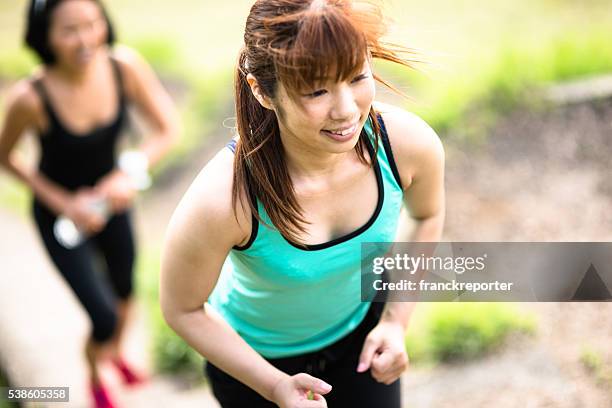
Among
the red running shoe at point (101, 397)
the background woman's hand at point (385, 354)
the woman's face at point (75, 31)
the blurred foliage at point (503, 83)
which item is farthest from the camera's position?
the blurred foliage at point (503, 83)

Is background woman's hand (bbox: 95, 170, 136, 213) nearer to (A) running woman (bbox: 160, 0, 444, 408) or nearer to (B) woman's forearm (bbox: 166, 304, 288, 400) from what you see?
(A) running woman (bbox: 160, 0, 444, 408)

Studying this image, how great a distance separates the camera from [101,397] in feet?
11.8

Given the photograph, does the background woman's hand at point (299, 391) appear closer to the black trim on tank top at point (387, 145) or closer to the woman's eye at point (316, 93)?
the black trim on tank top at point (387, 145)

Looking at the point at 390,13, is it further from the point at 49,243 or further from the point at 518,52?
the point at 518,52

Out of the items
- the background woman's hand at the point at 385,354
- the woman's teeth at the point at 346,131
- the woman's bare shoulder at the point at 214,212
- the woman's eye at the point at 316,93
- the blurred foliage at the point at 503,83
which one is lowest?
the blurred foliage at the point at 503,83

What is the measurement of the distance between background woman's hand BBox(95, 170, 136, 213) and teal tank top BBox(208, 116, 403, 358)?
1257mm

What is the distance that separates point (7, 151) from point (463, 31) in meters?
3.85

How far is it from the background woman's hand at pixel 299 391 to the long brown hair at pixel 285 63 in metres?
0.35

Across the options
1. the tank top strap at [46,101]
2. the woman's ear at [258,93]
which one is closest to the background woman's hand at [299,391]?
the woman's ear at [258,93]

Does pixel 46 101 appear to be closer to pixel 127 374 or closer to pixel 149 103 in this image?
pixel 149 103

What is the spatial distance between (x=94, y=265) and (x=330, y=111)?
2.09 m

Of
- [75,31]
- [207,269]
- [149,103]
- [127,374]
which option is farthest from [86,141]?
[207,269]

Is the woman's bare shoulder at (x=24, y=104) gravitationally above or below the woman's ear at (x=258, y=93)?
below

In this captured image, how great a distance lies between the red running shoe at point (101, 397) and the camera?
11.8 ft
